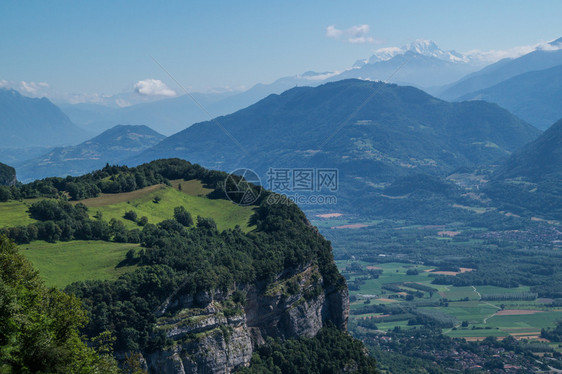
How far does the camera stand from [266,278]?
7531cm

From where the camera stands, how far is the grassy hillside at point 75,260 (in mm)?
62922

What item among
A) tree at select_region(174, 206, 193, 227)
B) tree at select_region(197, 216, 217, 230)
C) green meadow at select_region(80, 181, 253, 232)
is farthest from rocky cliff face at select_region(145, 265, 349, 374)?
tree at select_region(174, 206, 193, 227)

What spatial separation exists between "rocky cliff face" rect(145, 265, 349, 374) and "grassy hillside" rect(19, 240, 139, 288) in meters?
9.65

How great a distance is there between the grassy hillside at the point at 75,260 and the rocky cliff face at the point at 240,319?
380 inches

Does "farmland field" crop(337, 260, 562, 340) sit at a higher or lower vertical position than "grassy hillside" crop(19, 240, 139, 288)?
lower

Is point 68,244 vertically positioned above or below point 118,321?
above

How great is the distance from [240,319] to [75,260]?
2171 cm

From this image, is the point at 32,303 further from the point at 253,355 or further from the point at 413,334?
the point at 413,334

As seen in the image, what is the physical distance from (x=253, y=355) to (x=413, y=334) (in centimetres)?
7828

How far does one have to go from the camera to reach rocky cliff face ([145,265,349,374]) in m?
60.2

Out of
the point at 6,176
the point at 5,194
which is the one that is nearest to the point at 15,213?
the point at 5,194

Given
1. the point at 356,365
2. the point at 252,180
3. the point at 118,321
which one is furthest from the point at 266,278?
the point at 252,180
